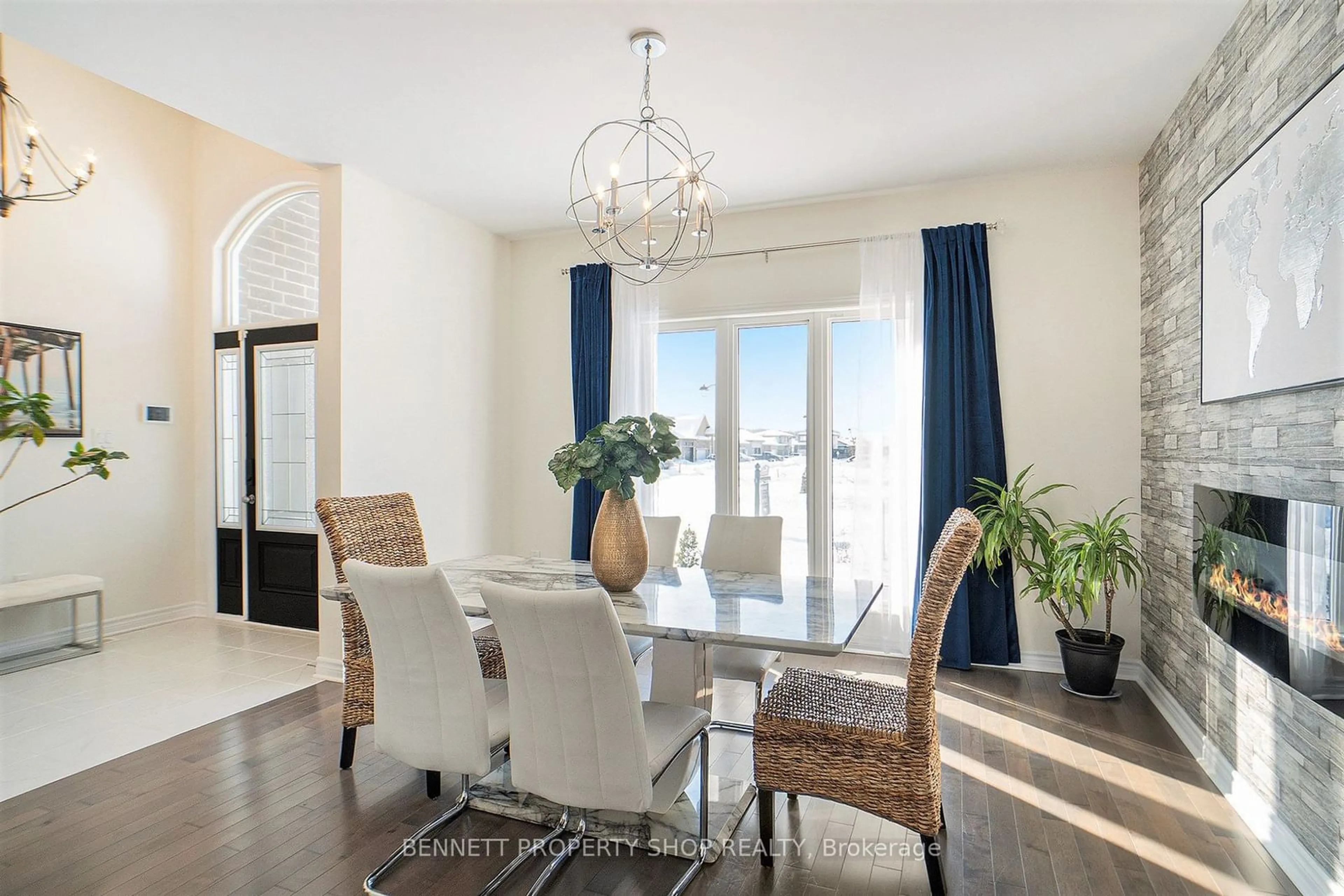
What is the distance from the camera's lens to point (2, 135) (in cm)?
259

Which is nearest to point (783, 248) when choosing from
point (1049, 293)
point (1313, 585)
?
point (1049, 293)

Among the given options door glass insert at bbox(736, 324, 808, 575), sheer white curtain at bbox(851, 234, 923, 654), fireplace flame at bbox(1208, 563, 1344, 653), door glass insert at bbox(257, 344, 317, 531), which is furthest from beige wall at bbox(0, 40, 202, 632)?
fireplace flame at bbox(1208, 563, 1344, 653)

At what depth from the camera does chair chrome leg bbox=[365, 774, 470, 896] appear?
79.1 inches

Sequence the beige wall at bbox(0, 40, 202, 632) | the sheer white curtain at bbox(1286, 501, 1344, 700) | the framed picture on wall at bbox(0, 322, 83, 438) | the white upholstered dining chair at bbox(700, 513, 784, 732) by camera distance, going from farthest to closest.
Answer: the beige wall at bbox(0, 40, 202, 632), the framed picture on wall at bbox(0, 322, 83, 438), the white upholstered dining chair at bbox(700, 513, 784, 732), the sheer white curtain at bbox(1286, 501, 1344, 700)

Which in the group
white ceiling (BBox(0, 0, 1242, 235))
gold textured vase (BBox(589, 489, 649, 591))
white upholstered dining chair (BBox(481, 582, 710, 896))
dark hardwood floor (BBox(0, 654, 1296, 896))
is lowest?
dark hardwood floor (BBox(0, 654, 1296, 896))

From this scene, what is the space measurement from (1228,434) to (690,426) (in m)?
2.98

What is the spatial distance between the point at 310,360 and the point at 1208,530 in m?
4.96

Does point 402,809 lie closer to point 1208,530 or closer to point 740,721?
point 740,721

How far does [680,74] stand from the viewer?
9.62ft

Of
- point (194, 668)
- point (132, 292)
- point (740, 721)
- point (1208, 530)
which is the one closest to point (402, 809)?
point (740, 721)

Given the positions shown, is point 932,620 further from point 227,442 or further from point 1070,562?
point 227,442

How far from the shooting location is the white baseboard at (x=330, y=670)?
154 inches

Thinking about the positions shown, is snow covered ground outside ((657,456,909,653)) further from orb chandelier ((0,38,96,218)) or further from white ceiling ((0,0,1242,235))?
orb chandelier ((0,38,96,218))

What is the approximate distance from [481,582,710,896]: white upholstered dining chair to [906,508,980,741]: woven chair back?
687mm
